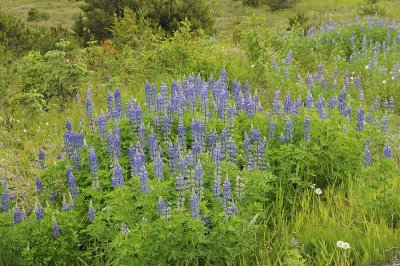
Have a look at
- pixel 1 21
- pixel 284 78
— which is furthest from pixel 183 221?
pixel 1 21

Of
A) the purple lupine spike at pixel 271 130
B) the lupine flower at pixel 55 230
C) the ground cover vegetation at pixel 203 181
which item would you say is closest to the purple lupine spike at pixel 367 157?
the ground cover vegetation at pixel 203 181

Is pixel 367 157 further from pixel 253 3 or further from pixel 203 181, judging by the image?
pixel 253 3

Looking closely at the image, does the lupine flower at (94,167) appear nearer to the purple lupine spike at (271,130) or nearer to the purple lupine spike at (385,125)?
the purple lupine spike at (271,130)

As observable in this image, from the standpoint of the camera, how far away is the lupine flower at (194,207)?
3148 mm

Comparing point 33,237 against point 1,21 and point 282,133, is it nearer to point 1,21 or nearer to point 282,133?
point 282,133

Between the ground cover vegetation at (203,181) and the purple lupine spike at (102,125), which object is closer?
the ground cover vegetation at (203,181)

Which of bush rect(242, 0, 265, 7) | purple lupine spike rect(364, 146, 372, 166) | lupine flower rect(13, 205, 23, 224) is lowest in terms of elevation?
bush rect(242, 0, 265, 7)

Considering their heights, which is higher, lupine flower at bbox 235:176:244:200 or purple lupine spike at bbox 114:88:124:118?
purple lupine spike at bbox 114:88:124:118

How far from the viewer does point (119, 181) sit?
3518mm

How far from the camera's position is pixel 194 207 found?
3156 mm

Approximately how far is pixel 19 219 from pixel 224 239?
1.52 m

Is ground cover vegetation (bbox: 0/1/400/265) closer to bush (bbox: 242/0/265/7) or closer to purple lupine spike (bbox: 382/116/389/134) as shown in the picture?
purple lupine spike (bbox: 382/116/389/134)

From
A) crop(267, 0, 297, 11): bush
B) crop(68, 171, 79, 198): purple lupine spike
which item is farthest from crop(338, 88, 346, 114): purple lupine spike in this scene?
crop(267, 0, 297, 11): bush

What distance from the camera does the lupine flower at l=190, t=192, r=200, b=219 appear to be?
3148 millimetres
